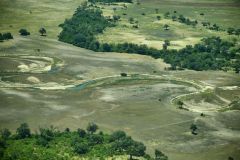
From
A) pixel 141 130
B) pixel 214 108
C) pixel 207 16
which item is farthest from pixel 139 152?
pixel 207 16

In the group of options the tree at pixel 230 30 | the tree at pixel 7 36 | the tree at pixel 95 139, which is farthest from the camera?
the tree at pixel 230 30

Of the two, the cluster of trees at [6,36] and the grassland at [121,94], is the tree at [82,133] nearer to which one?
the grassland at [121,94]

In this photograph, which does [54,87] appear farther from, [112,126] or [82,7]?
[82,7]

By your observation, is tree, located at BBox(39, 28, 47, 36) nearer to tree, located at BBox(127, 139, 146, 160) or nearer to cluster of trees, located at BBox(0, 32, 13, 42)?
cluster of trees, located at BBox(0, 32, 13, 42)

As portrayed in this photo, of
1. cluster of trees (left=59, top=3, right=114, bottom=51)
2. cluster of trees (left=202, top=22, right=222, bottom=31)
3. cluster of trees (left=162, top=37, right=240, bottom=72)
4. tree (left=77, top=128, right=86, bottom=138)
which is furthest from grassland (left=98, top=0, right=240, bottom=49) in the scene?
tree (left=77, top=128, right=86, bottom=138)

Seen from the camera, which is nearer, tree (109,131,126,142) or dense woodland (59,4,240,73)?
tree (109,131,126,142)

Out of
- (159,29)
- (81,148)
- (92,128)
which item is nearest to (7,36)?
(159,29)

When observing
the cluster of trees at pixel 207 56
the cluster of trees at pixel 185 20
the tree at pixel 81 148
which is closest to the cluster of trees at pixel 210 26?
the cluster of trees at pixel 185 20
